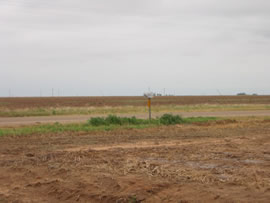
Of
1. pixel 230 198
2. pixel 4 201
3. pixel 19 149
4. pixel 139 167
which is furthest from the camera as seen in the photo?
pixel 19 149

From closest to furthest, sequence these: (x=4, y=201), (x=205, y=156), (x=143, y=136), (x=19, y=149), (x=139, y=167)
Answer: (x=4, y=201), (x=139, y=167), (x=205, y=156), (x=19, y=149), (x=143, y=136)

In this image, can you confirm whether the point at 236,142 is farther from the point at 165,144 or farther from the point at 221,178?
the point at 221,178

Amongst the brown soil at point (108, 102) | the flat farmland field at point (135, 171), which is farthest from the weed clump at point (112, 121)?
the brown soil at point (108, 102)

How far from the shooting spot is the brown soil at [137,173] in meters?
7.54

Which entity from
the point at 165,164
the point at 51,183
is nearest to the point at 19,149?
the point at 51,183

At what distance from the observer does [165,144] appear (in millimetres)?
14406

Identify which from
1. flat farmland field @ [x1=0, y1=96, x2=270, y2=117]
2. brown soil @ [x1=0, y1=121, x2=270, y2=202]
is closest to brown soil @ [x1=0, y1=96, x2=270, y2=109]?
flat farmland field @ [x1=0, y1=96, x2=270, y2=117]

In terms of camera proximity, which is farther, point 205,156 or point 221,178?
point 205,156

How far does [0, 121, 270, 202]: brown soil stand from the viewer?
754 cm

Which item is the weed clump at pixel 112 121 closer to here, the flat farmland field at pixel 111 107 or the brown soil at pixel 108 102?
the flat farmland field at pixel 111 107

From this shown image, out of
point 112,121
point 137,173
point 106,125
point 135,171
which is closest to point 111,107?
point 112,121

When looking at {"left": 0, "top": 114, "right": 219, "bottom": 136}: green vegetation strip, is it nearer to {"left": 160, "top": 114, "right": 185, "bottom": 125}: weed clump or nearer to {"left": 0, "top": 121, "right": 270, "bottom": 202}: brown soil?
{"left": 160, "top": 114, "right": 185, "bottom": 125}: weed clump

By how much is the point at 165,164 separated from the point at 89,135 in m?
8.63

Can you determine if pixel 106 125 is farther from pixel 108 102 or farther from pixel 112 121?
pixel 108 102
